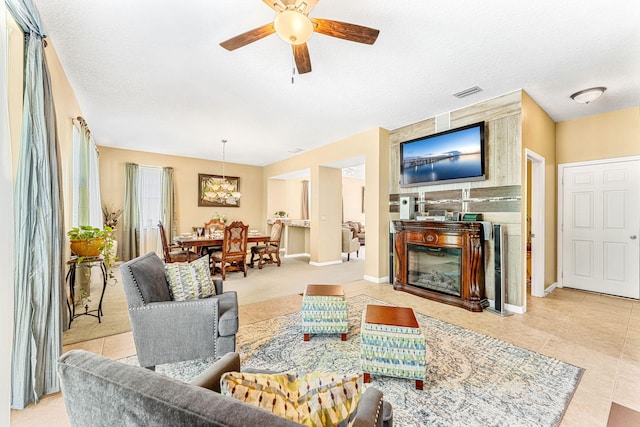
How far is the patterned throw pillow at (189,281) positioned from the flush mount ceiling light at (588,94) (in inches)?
185

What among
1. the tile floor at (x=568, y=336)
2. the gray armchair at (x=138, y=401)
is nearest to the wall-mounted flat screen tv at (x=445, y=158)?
the tile floor at (x=568, y=336)

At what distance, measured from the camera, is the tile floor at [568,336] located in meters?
1.74

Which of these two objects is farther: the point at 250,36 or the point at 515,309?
the point at 515,309

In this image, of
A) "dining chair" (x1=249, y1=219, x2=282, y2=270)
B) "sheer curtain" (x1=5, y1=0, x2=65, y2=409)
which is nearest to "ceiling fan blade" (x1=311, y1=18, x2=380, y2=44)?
"sheer curtain" (x1=5, y1=0, x2=65, y2=409)

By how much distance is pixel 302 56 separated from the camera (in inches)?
83.7

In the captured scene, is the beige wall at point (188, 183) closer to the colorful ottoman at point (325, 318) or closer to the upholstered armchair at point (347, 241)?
the upholstered armchair at point (347, 241)

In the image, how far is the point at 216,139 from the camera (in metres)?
5.56

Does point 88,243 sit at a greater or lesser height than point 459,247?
greater

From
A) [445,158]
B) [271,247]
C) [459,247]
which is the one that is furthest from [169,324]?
[271,247]

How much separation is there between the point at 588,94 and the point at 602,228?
209cm

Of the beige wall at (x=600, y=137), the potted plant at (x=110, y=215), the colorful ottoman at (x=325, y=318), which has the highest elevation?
the beige wall at (x=600, y=137)

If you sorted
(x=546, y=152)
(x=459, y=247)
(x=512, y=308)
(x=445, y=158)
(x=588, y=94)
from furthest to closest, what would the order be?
(x=546, y=152)
(x=445, y=158)
(x=459, y=247)
(x=512, y=308)
(x=588, y=94)

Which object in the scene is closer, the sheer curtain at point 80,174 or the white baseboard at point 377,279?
the sheer curtain at point 80,174

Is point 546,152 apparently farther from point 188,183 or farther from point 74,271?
point 188,183
